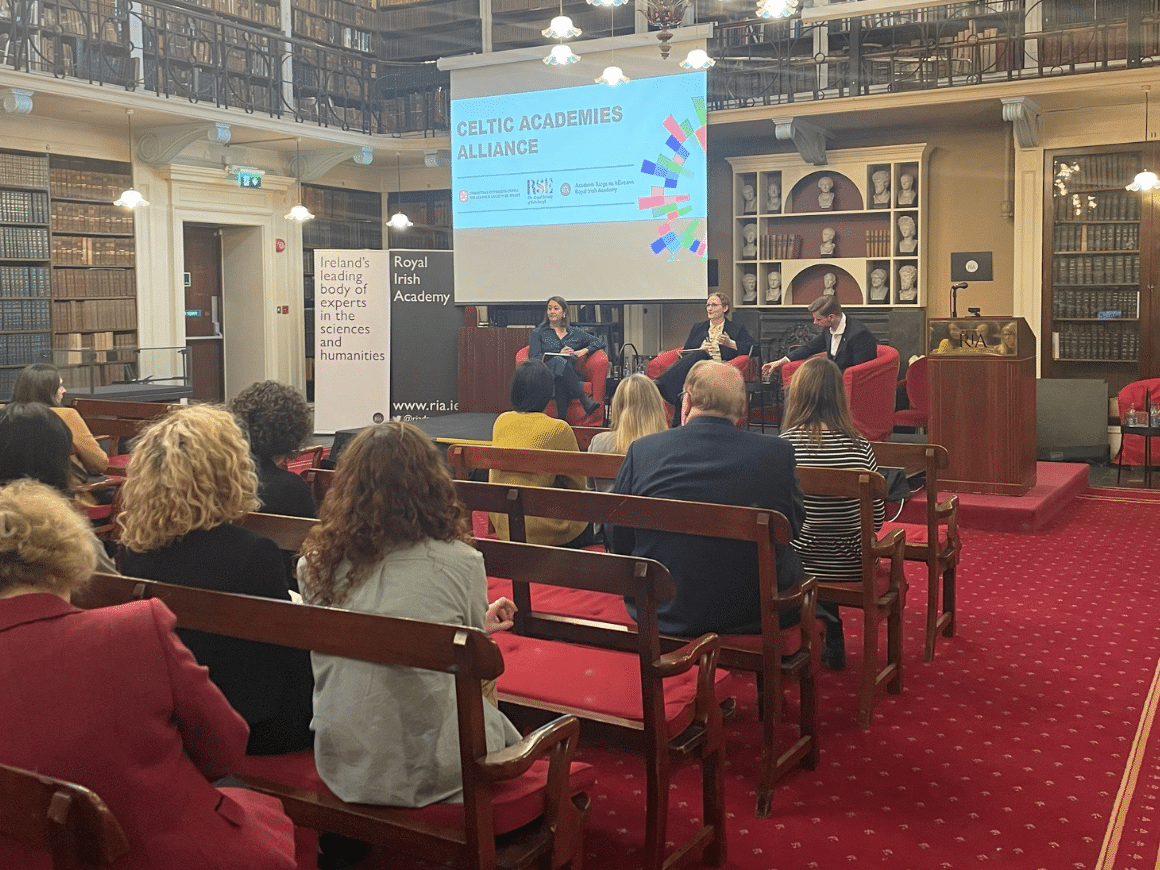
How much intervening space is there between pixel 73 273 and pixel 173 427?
882 cm

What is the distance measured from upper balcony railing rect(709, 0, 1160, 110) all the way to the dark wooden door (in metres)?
5.62

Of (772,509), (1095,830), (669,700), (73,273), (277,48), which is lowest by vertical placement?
(1095,830)

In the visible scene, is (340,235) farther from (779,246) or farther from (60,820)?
(60,820)

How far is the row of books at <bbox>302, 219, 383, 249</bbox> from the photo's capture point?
12883 mm

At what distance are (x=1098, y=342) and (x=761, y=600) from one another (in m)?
8.22

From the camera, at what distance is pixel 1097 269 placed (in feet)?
32.2

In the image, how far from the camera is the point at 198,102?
10047 mm

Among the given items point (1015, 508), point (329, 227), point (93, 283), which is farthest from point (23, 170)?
point (1015, 508)

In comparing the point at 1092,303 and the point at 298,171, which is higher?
the point at 298,171

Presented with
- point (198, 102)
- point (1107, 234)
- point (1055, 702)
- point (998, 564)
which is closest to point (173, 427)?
point (1055, 702)

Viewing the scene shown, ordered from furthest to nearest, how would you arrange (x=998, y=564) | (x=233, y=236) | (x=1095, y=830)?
(x=233, y=236)
(x=998, y=564)
(x=1095, y=830)

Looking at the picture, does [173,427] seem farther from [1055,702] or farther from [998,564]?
[998,564]

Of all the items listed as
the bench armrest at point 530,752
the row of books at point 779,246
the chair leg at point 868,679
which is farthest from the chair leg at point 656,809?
the row of books at point 779,246

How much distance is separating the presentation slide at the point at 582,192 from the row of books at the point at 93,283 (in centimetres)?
310
